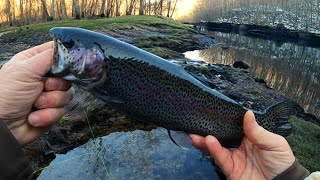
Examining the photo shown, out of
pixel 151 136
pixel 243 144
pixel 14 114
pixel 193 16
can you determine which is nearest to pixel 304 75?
pixel 151 136

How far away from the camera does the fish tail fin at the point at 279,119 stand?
13.8 feet

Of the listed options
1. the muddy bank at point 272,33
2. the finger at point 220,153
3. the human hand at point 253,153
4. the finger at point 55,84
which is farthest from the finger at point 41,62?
the muddy bank at point 272,33

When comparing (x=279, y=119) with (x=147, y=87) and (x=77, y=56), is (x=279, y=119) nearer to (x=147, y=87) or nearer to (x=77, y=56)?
(x=147, y=87)

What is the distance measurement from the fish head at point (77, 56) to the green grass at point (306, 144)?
6594mm

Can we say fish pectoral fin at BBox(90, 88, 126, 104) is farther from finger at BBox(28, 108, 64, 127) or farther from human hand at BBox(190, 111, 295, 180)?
human hand at BBox(190, 111, 295, 180)

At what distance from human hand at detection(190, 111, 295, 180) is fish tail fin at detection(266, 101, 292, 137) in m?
0.28

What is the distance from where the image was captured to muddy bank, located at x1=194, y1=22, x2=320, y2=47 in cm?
5597

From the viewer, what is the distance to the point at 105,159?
830 centimetres

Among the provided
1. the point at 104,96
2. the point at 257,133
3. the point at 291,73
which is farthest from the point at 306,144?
the point at 291,73

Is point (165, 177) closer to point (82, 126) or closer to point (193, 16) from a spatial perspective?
point (82, 126)

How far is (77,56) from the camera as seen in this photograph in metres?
3.40

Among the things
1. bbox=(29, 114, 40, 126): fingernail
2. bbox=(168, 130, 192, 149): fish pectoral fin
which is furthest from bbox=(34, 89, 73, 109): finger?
bbox=(168, 130, 192, 149): fish pectoral fin

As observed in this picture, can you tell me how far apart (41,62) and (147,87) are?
3.74 feet

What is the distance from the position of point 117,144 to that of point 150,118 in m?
5.52
